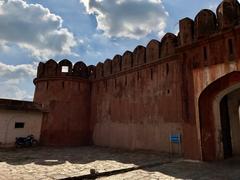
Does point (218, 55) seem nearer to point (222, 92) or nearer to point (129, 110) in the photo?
point (222, 92)

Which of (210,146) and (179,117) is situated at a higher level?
(179,117)

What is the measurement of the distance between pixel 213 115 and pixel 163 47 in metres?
3.86

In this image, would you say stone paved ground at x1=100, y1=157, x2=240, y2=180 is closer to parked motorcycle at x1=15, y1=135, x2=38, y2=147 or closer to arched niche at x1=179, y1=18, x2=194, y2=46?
arched niche at x1=179, y1=18, x2=194, y2=46

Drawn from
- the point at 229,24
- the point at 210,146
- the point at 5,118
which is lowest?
the point at 210,146

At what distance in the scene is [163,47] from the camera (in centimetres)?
955

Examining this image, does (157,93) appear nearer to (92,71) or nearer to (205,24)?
(205,24)

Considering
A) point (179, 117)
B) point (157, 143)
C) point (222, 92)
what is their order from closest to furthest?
point (222, 92)
point (179, 117)
point (157, 143)

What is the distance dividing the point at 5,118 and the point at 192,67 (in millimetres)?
9958

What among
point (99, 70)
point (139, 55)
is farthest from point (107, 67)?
point (139, 55)

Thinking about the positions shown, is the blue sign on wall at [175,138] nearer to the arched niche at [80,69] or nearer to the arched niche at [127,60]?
the arched niche at [127,60]

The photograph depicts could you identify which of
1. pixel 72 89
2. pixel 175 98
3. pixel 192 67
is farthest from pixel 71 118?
pixel 192 67

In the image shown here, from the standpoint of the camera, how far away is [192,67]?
771cm

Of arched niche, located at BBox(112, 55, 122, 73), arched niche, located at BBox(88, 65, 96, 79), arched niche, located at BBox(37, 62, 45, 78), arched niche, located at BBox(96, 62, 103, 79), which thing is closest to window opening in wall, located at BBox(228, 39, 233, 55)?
arched niche, located at BBox(112, 55, 122, 73)

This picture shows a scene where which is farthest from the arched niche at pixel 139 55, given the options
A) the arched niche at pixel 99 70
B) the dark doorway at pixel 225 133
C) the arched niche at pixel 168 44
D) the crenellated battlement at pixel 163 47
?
the dark doorway at pixel 225 133
